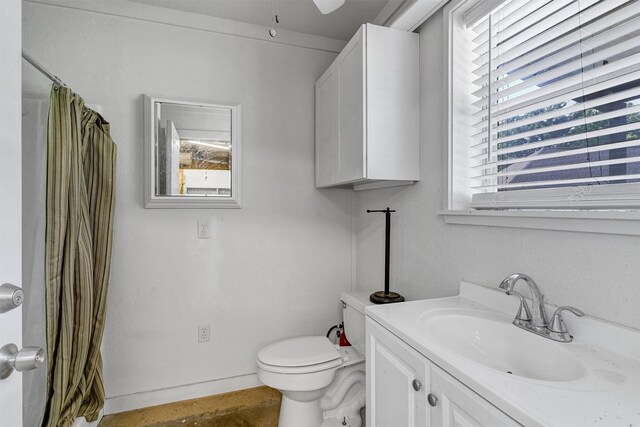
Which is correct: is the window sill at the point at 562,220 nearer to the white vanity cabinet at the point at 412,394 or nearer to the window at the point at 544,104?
the window at the point at 544,104

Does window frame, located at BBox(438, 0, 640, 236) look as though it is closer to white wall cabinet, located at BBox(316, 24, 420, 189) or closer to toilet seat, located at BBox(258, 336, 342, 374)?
white wall cabinet, located at BBox(316, 24, 420, 189)

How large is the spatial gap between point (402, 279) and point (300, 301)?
2.59ft

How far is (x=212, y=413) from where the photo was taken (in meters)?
1.76

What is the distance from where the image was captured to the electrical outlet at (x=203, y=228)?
6.23ft

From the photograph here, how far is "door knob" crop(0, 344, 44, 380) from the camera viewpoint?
0.53 m

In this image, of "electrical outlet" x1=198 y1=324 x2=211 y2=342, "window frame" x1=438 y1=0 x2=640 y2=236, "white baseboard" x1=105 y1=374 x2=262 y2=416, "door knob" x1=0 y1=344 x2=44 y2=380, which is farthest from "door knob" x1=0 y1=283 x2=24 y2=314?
"white baseboard" x1=105 y1=374 x2=262 y2=416

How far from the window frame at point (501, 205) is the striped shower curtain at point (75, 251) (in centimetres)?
157

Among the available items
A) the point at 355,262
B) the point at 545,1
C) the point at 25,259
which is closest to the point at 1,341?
the point at 25,259

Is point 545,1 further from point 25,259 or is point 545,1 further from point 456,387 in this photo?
point 25,259

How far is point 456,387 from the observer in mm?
693

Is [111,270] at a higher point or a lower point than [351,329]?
higher

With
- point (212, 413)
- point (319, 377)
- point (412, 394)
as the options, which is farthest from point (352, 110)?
point (212, 413)

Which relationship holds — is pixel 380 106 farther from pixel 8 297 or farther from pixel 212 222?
pixel 8 297

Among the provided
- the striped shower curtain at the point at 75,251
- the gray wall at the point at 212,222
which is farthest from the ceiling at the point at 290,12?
the striped shower curtain at the point at 75,251
